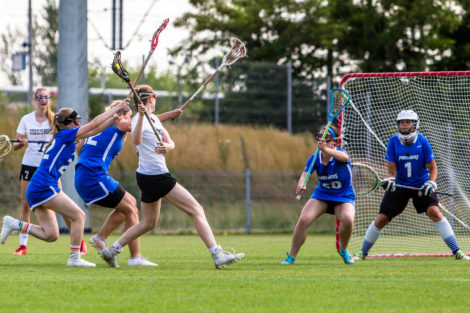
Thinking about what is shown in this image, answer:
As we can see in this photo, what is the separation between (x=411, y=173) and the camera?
989cm

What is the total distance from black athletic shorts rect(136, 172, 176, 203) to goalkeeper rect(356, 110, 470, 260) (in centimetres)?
296

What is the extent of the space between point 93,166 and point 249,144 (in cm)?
1393

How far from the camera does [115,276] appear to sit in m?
7.45

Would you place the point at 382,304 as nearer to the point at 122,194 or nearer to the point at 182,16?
the point at 122,194

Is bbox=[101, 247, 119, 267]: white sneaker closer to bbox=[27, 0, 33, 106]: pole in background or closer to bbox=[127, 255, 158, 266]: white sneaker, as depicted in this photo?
bbox=[127, 255, 158, 266]: white sneaker

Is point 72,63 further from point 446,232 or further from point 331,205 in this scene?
point 446,232

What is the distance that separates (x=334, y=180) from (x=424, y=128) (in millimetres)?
3957

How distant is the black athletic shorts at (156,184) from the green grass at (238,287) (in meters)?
0.76

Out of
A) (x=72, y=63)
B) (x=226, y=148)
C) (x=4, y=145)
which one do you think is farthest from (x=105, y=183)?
(x=226, y=148)

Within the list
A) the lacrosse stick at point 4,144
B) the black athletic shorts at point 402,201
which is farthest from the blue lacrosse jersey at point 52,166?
the black athletic shorts at point 402,201

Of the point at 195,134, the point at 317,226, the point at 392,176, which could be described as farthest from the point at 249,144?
the point at 392,176

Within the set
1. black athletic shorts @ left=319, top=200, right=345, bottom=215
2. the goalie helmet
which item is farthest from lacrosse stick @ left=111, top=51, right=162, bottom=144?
the goalie helmet

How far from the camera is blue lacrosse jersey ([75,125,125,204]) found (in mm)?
8758

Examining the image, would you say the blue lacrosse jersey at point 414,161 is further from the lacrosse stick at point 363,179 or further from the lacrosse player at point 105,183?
the lacrosse player at point 105,183
